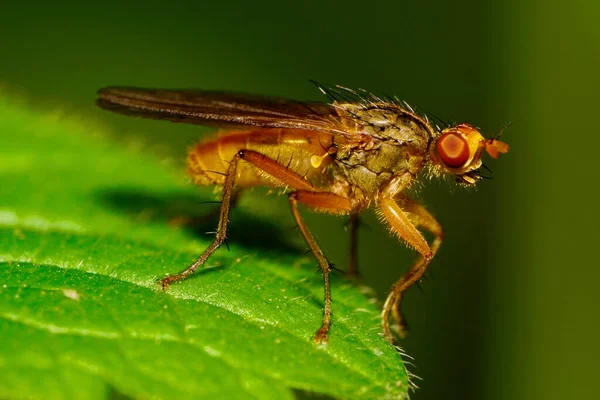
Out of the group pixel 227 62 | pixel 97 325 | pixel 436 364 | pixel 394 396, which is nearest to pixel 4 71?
pixel 227 62

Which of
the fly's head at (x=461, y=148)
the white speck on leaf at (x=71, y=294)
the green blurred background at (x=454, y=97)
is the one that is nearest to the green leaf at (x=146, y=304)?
the white speck on leaf at (x=71, y=294)

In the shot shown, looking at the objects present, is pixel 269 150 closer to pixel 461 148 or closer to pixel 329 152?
pixel 329 152

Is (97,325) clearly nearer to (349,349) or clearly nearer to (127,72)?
(349,349)

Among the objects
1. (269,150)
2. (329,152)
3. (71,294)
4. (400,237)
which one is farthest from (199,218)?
(71,294)


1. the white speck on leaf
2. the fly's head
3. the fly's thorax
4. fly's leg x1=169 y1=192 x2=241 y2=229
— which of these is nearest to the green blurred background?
fly's leg x1=169 y1=192 x2=241 y2=229

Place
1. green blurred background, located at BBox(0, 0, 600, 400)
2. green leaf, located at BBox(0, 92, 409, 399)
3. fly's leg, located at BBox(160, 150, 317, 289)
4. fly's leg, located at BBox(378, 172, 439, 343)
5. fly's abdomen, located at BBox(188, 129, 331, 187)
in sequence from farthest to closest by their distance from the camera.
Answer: green blurred background, located at BBox(0, 0, 600, 400) → fly's abdomen, located at BBox(188, 129, 331, 187) → fly's leg, located at BBox(378, 172, 439, 343) → fly's leg, located at BBox(160, 150, 317, 289) → green leaf, located at BBox(0, 92, 409, 399)

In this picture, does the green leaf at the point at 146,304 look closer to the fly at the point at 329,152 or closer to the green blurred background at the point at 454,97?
the fly at the point at 329,152

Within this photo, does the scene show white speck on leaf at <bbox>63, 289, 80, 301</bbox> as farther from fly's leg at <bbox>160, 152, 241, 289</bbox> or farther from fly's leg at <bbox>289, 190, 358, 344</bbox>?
fly's leg at <bbox>289, 190, 358, 344</bbox>
